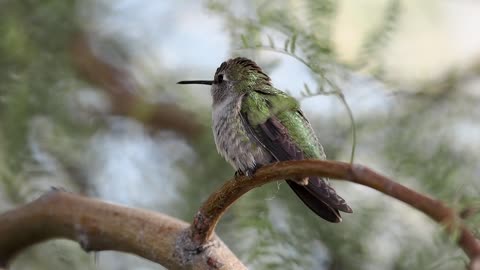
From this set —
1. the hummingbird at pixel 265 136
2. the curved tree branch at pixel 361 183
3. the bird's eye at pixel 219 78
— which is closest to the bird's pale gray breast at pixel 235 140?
the hummingbird at pixel 265 136

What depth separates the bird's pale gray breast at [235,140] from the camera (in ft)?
5.57

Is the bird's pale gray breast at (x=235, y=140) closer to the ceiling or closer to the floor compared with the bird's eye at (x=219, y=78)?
closer to the floor

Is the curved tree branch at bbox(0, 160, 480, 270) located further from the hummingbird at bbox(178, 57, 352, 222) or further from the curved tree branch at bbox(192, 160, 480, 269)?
the hummingbird at bbox(178, 57, 352, 222)

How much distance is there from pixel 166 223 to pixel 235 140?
351mm

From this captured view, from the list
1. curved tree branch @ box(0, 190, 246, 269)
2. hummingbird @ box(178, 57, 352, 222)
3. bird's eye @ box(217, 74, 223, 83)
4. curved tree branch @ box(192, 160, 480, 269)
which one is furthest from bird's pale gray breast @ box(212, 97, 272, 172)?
curved tree branch @ box(192, 160, 480, 269)

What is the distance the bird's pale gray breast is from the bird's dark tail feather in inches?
6.5

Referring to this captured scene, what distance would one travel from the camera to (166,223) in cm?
150

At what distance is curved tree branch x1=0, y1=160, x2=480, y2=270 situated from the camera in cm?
90

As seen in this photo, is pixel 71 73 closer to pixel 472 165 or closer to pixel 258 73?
pixel 258 73

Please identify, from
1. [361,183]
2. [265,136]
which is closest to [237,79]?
[265,136]

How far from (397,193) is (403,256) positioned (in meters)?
1.15

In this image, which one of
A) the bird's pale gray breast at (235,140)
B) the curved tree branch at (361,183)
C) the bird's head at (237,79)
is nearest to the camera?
the curved tree branch at (361,183)

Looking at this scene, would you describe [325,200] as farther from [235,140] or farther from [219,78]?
[219,78]

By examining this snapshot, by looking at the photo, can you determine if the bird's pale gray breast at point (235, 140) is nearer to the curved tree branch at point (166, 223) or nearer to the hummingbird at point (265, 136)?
the hummingbird at point (265, 136)
